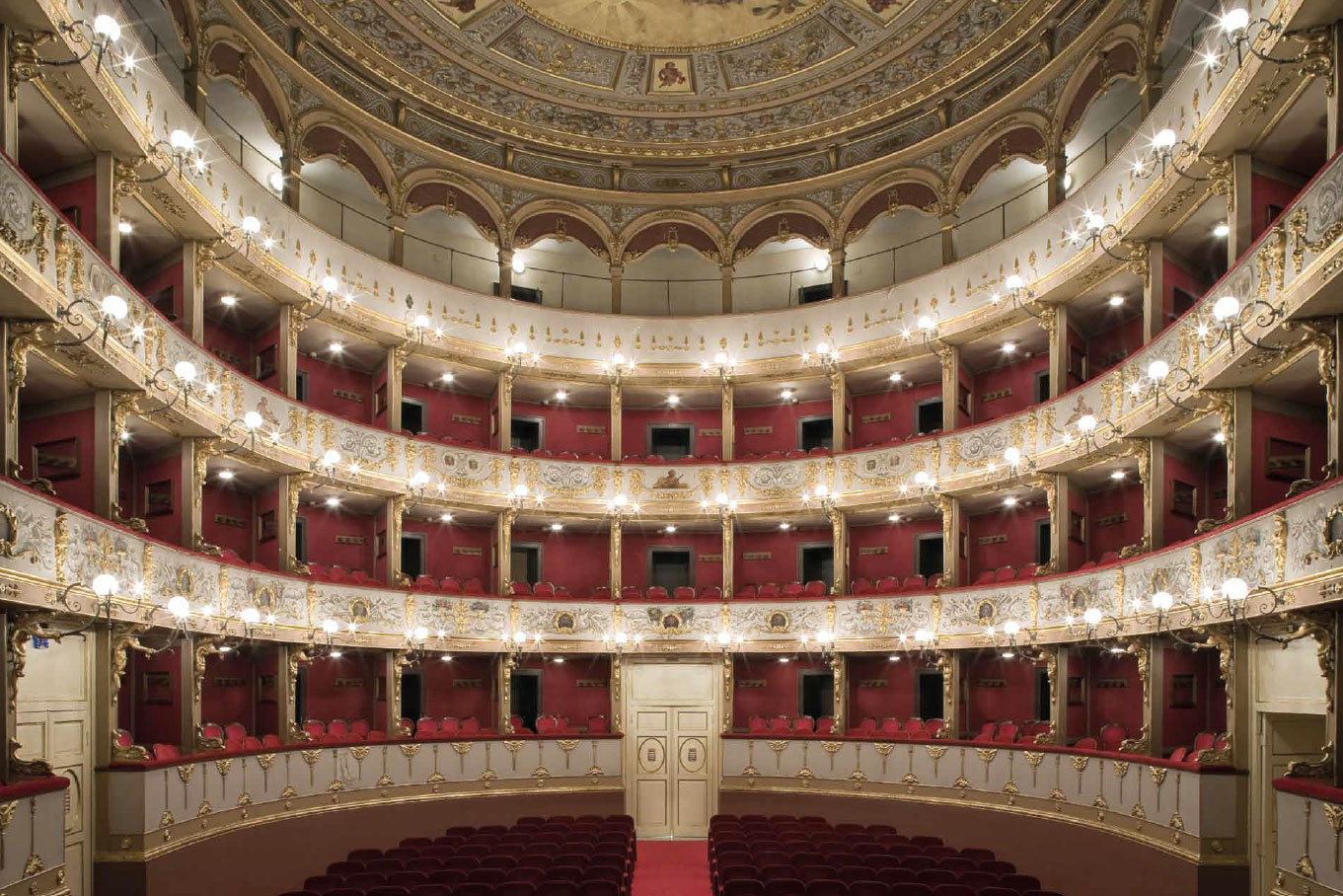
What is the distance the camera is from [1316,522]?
11.7 metres

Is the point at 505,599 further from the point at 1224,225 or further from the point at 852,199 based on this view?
the point at 1224,225

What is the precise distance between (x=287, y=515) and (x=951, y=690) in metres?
12.9

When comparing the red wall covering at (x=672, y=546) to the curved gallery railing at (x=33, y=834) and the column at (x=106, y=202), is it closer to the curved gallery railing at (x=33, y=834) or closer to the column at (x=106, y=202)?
the column at (x=106, y=202)

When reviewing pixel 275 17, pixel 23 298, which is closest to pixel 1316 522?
pixel 23 298

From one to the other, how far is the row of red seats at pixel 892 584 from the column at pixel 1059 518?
2.99m

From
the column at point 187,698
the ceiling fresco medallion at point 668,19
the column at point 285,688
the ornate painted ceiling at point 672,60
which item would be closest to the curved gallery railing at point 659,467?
the column at point 285,688

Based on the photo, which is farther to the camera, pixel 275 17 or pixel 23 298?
pixel 275 17

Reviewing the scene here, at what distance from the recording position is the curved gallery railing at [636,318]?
15177 mm

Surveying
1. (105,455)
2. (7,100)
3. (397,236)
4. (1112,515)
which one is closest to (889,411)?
(1112,515)

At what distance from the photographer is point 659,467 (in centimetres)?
2556

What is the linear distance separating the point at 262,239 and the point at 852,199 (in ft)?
43.2

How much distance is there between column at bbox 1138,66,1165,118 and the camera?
18922mm

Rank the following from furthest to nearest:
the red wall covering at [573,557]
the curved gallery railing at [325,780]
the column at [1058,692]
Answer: the red wall covering at [573,557]
the column at [1058,692]
the curved gallery railing at [325,780]

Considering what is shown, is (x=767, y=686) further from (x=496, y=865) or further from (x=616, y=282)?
(x=496, y=865)
